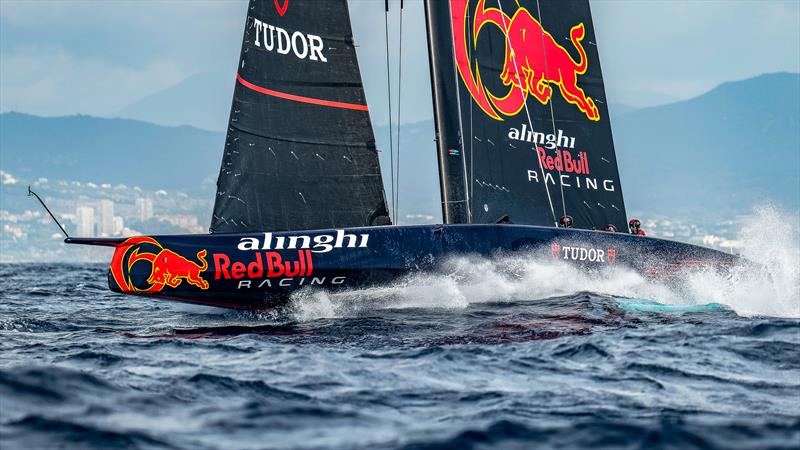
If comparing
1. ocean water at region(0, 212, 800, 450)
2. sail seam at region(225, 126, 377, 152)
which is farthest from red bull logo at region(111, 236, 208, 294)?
sail seam at region(225, 126, 377, 152)

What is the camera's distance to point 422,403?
283 inches

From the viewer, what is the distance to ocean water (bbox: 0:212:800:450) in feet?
20.5

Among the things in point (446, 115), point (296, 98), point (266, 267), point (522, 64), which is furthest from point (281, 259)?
point (522, 64)

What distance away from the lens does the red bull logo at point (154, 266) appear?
42.0 ft

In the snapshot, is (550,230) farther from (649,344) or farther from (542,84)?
(649,344)

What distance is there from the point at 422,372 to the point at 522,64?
9.48 meters

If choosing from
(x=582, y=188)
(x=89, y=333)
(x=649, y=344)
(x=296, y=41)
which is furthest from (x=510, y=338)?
(x=582, y=188)

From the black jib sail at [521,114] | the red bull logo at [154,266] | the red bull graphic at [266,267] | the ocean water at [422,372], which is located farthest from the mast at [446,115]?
the red bull logo at [154,266]

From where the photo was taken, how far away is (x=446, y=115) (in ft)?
51.5

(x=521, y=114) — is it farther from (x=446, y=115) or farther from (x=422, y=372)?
(x=422, y=372)

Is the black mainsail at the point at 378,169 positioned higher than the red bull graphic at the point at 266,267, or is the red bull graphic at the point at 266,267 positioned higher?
the black mainsail at the point at 378,169

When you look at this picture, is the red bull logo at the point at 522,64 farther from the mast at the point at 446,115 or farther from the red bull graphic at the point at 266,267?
the red bull graphic at the point at 266,267

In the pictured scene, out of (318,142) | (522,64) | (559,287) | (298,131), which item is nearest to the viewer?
(298,131)

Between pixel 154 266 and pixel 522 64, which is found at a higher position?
pixel 522 64
